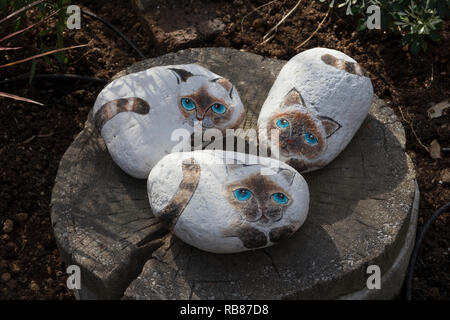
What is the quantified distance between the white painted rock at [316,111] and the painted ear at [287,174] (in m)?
0.21

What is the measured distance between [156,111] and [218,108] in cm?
29

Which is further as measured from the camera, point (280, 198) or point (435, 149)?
point (435, 149)

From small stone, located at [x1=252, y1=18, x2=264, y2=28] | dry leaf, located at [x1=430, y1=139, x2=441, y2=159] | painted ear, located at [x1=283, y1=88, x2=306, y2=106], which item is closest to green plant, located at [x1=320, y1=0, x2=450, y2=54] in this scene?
dry leaf, located at [x1=430, y1=139, x2=441, y2=159]

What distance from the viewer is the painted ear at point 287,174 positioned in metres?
2.50

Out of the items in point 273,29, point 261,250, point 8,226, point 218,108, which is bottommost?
point 8,226

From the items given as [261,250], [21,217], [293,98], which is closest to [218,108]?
[293,98]

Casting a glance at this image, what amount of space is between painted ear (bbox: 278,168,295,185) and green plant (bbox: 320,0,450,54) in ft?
4.75

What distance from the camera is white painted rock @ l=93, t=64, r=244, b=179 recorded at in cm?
272

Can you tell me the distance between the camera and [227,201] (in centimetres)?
243

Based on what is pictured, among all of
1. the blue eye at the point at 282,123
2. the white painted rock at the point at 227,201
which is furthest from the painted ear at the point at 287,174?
the blue eye at the point at 282,123

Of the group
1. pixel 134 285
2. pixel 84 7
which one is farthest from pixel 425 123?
pixel 84 7

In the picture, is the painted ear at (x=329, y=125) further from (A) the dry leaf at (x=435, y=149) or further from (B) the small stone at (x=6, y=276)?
(B) the small stone at (x=6, y=276)

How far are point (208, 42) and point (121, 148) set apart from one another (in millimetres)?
1544

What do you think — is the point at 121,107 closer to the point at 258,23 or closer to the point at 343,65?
the point at 343,65
